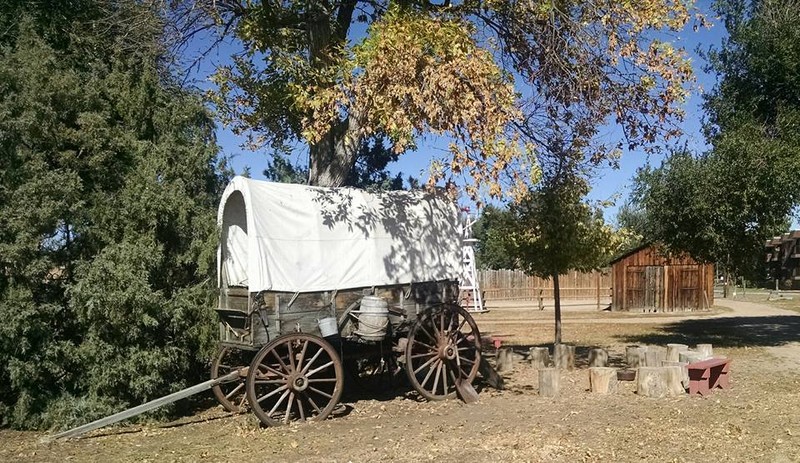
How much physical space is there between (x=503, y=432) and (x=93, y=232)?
19.2 ft

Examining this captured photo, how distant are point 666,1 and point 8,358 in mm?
10502

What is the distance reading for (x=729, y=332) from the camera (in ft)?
73.9

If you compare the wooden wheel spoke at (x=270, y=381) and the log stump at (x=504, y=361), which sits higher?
the wooden wheel spoke at (x=270, y=381)

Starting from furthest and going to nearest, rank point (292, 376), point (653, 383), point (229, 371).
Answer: point (653, 383) → point (229, 371) → point (292, 376)

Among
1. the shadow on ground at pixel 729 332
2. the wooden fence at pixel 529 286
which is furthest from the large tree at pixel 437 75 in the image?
the wooden fence at pixel 529 286

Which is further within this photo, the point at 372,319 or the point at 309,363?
the point at 372,319

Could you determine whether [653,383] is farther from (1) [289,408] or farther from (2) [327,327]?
(1) [289,408]

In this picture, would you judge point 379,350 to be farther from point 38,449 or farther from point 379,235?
point 38,449

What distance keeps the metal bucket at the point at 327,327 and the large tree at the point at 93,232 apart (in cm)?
173

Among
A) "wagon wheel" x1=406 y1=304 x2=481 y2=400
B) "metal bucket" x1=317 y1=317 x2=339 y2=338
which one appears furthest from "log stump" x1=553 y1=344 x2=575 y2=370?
"metal bucket" x1=317 y1=317 x2=339 y2=338

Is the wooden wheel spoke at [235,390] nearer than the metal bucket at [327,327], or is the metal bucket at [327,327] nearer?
the metal bucket at [327,327]

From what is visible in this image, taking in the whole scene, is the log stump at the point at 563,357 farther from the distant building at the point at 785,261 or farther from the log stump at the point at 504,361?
the distant building at the point at 785,261

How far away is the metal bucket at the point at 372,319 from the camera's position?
9891mm

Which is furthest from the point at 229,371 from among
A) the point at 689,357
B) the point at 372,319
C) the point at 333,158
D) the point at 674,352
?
the point at 674,352
